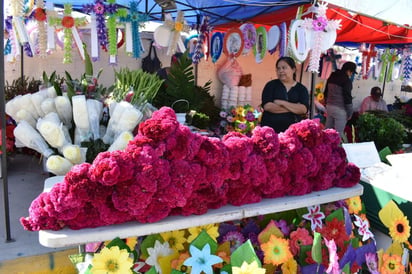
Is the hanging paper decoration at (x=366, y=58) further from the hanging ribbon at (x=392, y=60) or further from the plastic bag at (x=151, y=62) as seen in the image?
the plastic bag at (x=151, y=62)

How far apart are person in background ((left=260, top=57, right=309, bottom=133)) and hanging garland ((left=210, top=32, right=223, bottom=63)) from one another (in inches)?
99.7

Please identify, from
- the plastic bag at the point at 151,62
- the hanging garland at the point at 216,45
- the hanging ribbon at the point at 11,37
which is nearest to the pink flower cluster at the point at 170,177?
the hanging ribbon at the point at 11,37

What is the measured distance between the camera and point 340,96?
489 centimetres

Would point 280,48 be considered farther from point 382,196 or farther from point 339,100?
point 382,196

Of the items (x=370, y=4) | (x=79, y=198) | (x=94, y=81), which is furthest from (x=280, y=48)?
(x=79, y=198)

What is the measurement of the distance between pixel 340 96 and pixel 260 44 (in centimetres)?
142

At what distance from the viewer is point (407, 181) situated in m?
1.84

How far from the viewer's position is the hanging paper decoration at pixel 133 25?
12.2 feet

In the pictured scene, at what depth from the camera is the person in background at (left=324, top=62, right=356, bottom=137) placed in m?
4.79

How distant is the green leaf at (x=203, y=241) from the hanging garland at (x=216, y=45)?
14.3 ft

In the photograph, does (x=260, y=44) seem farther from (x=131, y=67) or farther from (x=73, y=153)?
(x=73, y=153)

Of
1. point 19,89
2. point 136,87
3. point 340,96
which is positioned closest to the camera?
point 136,87

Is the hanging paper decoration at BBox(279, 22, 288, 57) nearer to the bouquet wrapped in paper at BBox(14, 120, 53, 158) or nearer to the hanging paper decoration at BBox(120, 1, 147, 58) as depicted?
the hanging paper decoration at BBox(120, 1, 147, 58)

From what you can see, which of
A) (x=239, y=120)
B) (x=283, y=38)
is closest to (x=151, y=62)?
(x=239, y=120)
